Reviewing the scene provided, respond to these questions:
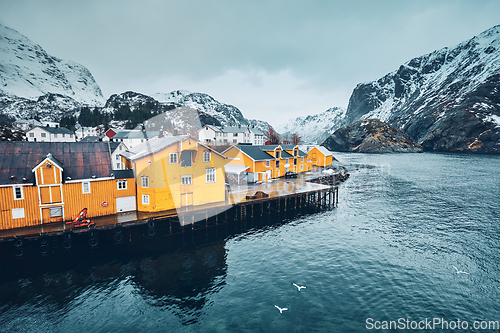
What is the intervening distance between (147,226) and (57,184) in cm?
1180

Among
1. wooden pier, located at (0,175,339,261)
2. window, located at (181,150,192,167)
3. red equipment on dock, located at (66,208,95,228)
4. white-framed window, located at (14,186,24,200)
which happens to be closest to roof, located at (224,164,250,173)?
wooden pier, located at (0,175,339,261)

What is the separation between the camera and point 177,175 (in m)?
35.8

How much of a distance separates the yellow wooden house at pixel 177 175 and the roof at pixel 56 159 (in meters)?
4.24

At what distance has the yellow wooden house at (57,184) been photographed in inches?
1122

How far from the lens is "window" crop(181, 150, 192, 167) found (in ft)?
119

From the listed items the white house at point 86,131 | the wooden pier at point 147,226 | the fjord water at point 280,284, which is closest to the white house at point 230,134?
the white house at point 86,131

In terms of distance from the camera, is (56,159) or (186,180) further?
(186,180)

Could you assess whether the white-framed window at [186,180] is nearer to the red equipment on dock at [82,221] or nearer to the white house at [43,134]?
the red equipment on dock at [82,221]

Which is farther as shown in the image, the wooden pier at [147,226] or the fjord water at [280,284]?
the wooden pier at [147,226]

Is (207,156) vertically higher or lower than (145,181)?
higher

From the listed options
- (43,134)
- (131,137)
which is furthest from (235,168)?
(43,134)

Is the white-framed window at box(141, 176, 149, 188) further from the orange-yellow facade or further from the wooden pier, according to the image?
the wooden pier

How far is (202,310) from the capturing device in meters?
21.1

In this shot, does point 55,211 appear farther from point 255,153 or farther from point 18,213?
point 255,153
